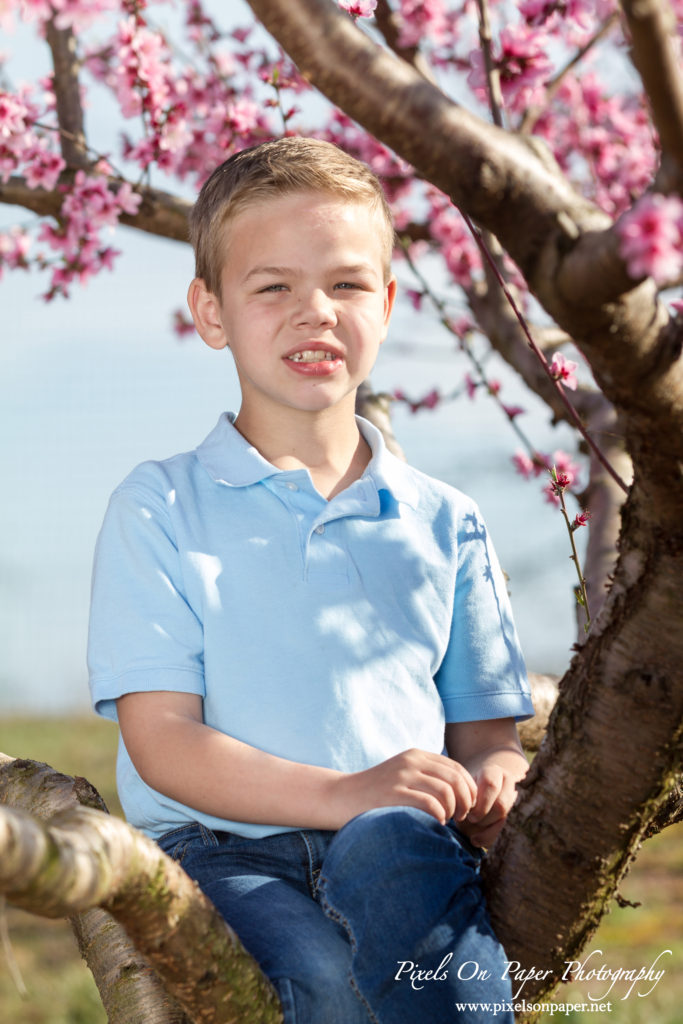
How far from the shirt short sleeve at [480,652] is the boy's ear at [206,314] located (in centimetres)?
59

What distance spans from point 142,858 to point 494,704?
0.79m

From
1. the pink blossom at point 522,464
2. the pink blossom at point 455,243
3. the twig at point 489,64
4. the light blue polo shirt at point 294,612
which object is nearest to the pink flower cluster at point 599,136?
the pink blossom at point 455,243

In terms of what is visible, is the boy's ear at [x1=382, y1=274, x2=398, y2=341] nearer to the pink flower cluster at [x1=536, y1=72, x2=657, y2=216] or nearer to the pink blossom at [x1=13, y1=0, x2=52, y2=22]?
the pink blossom at [x1=13, y1=0, x2=52, y2=22]

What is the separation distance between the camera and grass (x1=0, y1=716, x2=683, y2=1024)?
404cm

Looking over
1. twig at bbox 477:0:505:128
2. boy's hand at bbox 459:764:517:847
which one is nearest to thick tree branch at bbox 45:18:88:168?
twig at bbox 477:0:505:128

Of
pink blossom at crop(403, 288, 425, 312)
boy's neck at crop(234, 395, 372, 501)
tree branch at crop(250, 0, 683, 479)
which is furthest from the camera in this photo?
pink blossom at crop(403, 288, 425, 312)

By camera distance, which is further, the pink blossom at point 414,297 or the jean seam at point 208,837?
the pink blossom at point 414,297

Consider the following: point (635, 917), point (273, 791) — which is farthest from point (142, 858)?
point (635, 917)

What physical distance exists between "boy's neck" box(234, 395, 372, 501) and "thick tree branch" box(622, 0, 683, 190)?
1014 millimetres

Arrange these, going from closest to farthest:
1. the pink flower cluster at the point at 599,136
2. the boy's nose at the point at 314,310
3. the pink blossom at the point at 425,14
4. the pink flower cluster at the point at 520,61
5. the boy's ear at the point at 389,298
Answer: the boy's nose at the point at 314,310 → the boy's ear at the point at 389,298 → the pink flower cluster at the point at 520,61 → the pink blossom at the point at 425,14 → the pink flower cluster at the point at 599,136

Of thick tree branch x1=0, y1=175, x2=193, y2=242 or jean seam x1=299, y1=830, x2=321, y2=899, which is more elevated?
thick tree branch x1=0, y1=175, x2=193, y2=242

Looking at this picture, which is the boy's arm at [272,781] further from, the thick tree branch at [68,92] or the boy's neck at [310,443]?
the thick tree branch at [68,92]

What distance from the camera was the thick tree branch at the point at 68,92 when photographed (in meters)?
3.43

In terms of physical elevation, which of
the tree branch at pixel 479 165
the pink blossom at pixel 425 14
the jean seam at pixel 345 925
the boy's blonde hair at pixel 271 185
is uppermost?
the pink blossom at pixel 425 14
